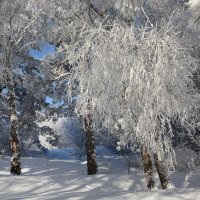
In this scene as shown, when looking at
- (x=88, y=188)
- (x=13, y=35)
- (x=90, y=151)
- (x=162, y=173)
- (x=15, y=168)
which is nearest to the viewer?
(x=162, y=173)

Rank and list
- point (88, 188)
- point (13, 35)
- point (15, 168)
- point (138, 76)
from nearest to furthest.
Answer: point (138, 76)
point (88, 188)
point (15, 168)
point (13, 35)

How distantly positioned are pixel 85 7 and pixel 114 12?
116 cm

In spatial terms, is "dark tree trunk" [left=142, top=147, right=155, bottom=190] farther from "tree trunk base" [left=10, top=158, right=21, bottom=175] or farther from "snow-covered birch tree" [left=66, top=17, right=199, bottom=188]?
"tree trunk base" [left=10, top=158, right=21, bottom=175]

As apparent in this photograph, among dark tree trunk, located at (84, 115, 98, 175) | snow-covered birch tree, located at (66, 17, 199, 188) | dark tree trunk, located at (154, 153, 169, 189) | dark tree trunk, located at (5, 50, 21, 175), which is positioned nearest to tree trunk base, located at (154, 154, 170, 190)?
dark tree trunk, located at (154, 153, 169, 189)

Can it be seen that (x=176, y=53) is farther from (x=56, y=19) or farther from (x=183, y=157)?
(x=183, y=157)

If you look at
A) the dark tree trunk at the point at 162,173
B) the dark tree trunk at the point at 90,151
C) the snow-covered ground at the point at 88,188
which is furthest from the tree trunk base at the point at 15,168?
the dark tree trunk at the point at 162,173

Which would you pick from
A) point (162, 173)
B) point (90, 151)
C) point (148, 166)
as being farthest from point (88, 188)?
point (90, 151)

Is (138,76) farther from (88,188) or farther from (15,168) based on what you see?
(15,168)

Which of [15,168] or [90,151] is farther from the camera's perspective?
[90,151]

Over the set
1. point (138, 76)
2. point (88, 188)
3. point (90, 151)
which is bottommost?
→ point (88, 188)

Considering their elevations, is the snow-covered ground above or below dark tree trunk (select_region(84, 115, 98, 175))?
below

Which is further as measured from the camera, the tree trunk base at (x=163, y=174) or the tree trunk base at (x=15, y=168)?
the tree trunk base at (x=15, y=168)

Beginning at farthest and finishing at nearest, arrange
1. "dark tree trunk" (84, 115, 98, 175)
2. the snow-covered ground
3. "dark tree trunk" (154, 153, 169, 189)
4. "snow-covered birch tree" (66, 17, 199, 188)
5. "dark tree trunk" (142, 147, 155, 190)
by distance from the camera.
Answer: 1. "dark tree trunk" (84, 115, 98, 175)
2. "dark tree trunk" (142, 147, 155, 190)
3. "dark tree trunk" (154, 153, 169, 189)
4. "snow-covered birch tree" (66, 17, 199, 188)
5. the snow-covered ground

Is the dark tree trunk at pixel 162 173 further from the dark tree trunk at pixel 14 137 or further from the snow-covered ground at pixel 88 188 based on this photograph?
the dark tree trunk at pixel 14 137
